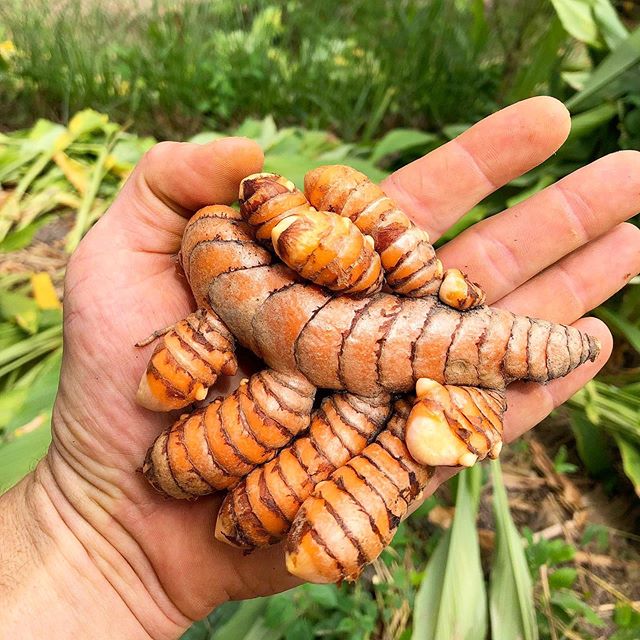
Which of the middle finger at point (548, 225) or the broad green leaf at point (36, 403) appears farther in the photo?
the broad green leaf at point (36, 403)

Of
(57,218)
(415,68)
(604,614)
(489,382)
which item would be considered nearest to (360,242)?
(489,382)

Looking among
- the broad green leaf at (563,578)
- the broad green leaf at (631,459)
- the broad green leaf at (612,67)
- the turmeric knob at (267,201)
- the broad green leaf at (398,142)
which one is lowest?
the broad green leaf at (563,578)

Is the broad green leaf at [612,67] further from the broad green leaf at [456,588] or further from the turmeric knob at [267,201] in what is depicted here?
the turmeric knob at [267,201]

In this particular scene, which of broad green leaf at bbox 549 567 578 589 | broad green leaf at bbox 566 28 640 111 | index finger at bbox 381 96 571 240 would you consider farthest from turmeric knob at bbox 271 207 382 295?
broad green leaf at bbox 566 28 640 111

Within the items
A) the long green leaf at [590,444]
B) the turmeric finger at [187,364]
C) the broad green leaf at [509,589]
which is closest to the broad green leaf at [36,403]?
the turmeric finger at [187,364]

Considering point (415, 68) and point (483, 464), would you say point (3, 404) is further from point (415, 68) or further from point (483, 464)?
point (415, 68)

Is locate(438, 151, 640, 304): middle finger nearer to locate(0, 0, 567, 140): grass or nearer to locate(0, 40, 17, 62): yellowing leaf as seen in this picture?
locate(0, 0, 567, 140): grass

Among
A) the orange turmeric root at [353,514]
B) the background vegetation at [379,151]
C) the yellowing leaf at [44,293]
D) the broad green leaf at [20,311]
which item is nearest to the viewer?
the orange turmeric root at [353,514]
